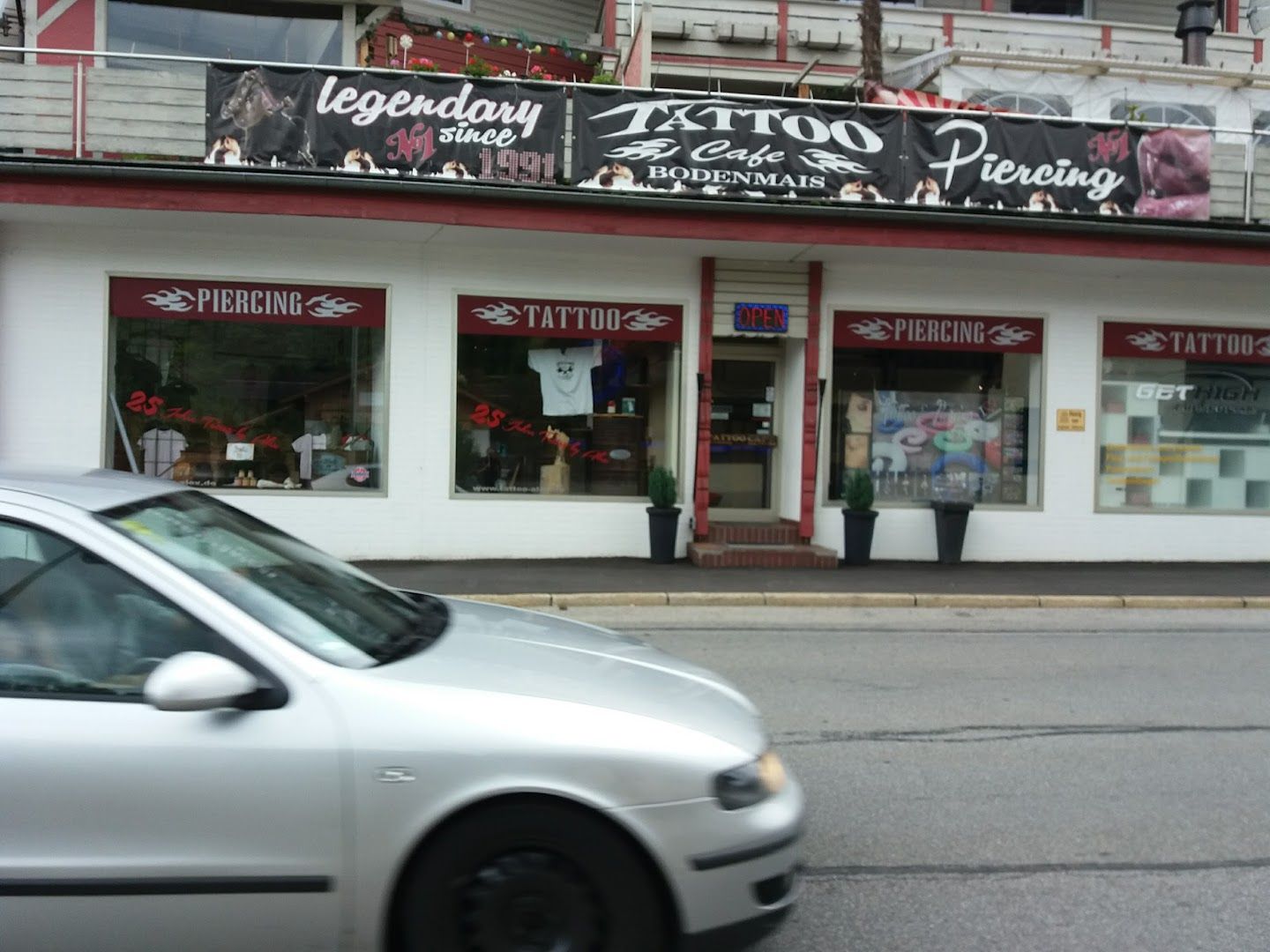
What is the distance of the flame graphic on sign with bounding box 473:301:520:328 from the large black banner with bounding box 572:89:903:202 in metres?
1.93

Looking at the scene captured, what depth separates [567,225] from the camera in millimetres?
12984

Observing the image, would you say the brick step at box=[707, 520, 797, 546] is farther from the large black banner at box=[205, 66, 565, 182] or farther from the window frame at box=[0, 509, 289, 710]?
the window frame at box=[0, 509, 289, 710]

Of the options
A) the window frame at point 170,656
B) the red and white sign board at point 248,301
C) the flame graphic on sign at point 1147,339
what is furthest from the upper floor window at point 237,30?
the window frame at point 170,656

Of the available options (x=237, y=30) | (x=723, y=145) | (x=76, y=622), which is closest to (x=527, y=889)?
(x=76, y=622)

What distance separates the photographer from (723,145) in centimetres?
1321

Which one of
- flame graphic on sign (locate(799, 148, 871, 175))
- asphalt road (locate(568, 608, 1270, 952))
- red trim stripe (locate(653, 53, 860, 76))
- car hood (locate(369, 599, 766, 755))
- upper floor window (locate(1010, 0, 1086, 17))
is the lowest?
asphalt road (locate(568, 608, 1270, 952))

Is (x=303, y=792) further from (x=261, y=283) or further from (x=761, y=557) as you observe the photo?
(x=261, y=283)

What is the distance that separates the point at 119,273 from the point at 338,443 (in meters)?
3.17

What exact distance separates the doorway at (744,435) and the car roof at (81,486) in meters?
11.2

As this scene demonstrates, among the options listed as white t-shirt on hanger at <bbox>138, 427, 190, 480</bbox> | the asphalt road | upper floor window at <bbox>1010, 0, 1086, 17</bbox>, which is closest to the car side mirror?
the asphalt road

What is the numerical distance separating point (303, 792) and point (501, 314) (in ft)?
37.6

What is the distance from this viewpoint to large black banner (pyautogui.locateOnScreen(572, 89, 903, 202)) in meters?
13.1

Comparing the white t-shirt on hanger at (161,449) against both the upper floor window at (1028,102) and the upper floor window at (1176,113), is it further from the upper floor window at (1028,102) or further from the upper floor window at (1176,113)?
the upper floor window at (1176,113)

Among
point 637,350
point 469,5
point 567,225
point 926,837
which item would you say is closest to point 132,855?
point 926,837
